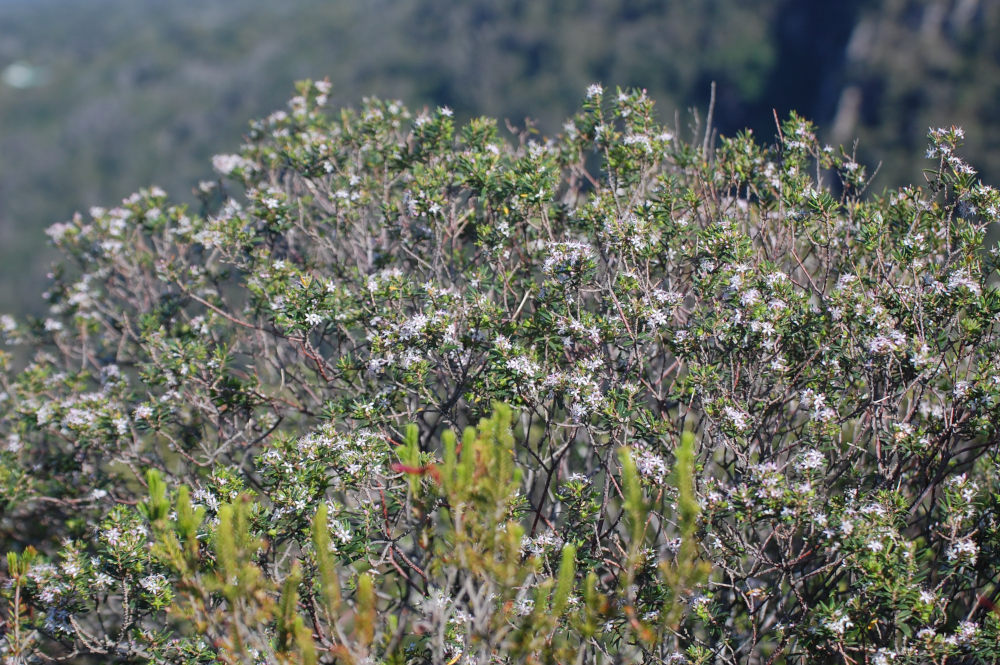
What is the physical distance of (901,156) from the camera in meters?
53.1

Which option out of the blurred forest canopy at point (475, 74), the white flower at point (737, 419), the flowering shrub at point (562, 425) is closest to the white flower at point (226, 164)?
the flowering shrub at point (562, 425)

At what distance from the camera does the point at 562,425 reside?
512cm

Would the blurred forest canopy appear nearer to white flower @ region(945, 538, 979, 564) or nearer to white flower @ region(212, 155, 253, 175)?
white flower @ region(212, 155, 253, 175)

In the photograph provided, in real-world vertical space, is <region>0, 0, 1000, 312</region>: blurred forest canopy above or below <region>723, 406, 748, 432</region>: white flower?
above

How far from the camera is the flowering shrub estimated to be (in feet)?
12.9

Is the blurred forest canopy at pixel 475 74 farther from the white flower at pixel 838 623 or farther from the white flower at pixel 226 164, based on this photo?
the white flower at pixel 838 623

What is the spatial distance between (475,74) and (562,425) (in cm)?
9250

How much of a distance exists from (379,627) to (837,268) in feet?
15.7

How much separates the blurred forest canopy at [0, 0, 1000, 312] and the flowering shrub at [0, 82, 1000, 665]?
4415 cm

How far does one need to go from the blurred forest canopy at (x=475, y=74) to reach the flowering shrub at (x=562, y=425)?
44147mm

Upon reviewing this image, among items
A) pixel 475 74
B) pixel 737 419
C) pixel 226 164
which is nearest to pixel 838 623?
pixel 737 419

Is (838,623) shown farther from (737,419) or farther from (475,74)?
(475,74)

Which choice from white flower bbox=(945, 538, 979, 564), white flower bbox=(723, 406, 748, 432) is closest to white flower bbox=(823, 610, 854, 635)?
white flower bbox=(945, 538, 979, 564)

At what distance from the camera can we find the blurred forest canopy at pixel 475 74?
5747cm
